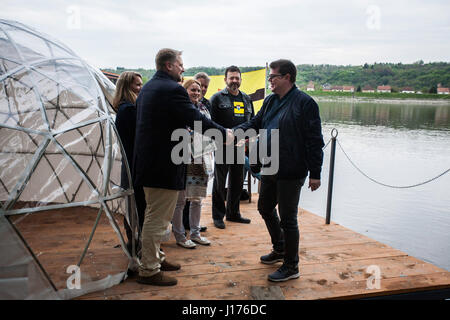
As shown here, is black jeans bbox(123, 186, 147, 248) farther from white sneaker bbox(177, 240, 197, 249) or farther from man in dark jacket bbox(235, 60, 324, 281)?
man in dark jacket bbox(235, 60, 324, 281)

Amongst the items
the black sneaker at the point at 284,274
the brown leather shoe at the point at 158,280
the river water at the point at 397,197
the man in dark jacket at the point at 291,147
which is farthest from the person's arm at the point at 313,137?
the river water at the point at 397,197

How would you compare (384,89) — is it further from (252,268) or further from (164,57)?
(164,57)

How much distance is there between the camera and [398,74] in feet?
150

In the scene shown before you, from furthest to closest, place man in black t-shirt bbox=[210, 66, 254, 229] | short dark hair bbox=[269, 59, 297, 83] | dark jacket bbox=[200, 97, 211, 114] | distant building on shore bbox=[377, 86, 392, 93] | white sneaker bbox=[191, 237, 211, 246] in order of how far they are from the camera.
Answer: distant building on shore bbox=[377, 86, 392, 93]
man in black t-shirt bbox=[210, 66, 254, 229]
dark jacket bbox=[200, 97, 211, 114]
white sneaker bbox=[191, 237, 211, 246]
short dark hair bbox=[269, 59, 297, 83]

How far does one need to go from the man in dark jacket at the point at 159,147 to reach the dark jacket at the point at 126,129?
1.09ft

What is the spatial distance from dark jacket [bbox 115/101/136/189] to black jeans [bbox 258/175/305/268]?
4.20 ft

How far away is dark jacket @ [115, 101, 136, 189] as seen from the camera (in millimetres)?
3029

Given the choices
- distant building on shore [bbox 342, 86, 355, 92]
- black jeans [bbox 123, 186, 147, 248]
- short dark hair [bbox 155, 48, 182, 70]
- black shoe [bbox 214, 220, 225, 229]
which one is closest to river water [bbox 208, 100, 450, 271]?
black shoe [bbox 214, 220, 225, 229]

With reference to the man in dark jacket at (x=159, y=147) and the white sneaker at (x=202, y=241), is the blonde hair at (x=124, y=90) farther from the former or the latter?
the white sneaker at (x=202, y=241)

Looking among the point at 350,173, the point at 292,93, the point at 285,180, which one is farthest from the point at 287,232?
the point at 350,173

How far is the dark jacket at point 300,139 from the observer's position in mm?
2783

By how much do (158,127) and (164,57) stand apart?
1.89ft
